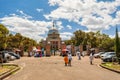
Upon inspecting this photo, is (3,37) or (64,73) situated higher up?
(3,37)

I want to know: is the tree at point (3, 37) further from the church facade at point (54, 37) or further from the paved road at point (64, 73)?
→ the church facade at point (54, 37)

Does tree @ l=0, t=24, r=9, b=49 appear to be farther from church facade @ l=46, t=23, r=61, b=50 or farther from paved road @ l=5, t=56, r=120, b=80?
church facade @ l=46, t=23, r=61, b=50

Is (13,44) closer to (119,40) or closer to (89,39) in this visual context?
(89,39)

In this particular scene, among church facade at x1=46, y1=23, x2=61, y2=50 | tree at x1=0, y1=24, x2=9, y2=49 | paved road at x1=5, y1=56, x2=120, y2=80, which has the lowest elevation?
paved road at x1=5, y1=56, x2=120, y2=80

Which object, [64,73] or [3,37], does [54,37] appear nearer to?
[3,37]

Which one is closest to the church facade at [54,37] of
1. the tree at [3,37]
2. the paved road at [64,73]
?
the tree at [3,37]

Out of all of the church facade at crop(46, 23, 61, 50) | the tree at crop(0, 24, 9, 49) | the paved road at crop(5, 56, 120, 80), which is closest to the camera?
the paved road at crop(5, 56, 120, 80)

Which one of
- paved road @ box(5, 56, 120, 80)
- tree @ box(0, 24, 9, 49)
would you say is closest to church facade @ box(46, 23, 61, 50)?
tree @ box(0, 24, 9, 49)

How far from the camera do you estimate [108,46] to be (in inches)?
3091

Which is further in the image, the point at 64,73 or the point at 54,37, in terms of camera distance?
the point at 54,37

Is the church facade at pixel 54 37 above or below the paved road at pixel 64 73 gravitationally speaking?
above

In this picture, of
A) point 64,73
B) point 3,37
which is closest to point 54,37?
point 3,37

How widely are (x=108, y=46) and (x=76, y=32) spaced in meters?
41.4

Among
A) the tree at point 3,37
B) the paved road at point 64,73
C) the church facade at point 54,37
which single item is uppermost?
the church facade at point 54,37
